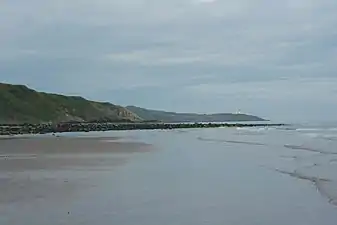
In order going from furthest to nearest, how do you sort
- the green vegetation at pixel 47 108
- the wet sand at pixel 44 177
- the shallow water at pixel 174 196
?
the green vegetation at pixel 47 108
the wet sand at pixel 44 177
the shallow water at pixel 174 196

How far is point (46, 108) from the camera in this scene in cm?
16388

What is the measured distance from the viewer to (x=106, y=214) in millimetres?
12242

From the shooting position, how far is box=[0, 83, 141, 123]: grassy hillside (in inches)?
6058

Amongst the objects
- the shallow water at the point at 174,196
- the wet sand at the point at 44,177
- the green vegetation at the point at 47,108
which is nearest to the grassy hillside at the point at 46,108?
the green vegetation at the point at 47,108

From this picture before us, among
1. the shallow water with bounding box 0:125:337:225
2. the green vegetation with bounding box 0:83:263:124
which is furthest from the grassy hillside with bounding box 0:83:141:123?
the shallow water with bounding box 0:125:337:225

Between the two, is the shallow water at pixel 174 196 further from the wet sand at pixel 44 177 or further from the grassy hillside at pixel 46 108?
the grassy hillside at pixel 46 108

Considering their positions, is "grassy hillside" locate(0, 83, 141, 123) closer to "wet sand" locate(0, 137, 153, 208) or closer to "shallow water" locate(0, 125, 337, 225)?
"wet sand" locate(0, 137, 153, 208)

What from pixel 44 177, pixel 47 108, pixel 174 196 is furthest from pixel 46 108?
pixel 174 196

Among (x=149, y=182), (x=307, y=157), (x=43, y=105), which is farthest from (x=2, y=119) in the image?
(x=149, y=182)

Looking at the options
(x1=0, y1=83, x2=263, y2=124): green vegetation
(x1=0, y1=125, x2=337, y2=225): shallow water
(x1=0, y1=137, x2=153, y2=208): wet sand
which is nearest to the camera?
(x1=0, y1=125, x2=337, y2=225): shallow water

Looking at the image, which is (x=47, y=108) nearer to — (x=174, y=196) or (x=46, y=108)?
(x=46, y=108)

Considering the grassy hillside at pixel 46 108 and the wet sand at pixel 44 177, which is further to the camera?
the grassy hillside at pixel 46 108

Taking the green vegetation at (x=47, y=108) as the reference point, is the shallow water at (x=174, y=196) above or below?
below

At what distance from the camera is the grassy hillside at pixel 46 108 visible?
505 ft
